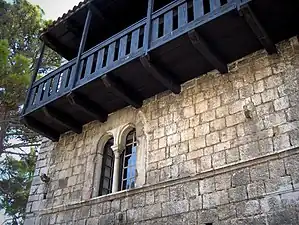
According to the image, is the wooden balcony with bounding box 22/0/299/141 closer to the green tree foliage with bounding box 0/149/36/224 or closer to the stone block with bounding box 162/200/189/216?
the stone block with bounding box 162/200/189/216

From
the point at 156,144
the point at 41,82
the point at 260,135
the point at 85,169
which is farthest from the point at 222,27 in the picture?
the point at 41,82

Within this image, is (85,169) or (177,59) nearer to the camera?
(177,59)

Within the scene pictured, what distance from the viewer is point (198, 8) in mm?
5762

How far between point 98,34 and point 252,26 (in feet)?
15.1

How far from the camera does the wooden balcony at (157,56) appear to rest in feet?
17.5

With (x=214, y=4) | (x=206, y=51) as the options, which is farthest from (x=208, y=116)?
(x=214, y=4)

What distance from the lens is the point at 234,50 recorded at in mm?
5902

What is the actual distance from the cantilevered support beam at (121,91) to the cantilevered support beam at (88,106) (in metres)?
0.84

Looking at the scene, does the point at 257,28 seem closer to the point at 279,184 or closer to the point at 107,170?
the point at 279,184

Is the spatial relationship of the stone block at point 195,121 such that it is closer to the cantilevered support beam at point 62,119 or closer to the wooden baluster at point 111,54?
the wooden baluster at point 111,54

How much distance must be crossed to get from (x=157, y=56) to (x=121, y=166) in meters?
2.31

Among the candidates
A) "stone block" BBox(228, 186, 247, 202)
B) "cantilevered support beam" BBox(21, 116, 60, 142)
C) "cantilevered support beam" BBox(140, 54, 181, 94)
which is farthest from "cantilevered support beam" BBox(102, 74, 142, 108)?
"stone block" BBox(228, 186, 247, 202)

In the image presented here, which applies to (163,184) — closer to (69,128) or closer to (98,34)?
(69,128)

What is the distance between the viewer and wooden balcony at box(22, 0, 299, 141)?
5.33 m
